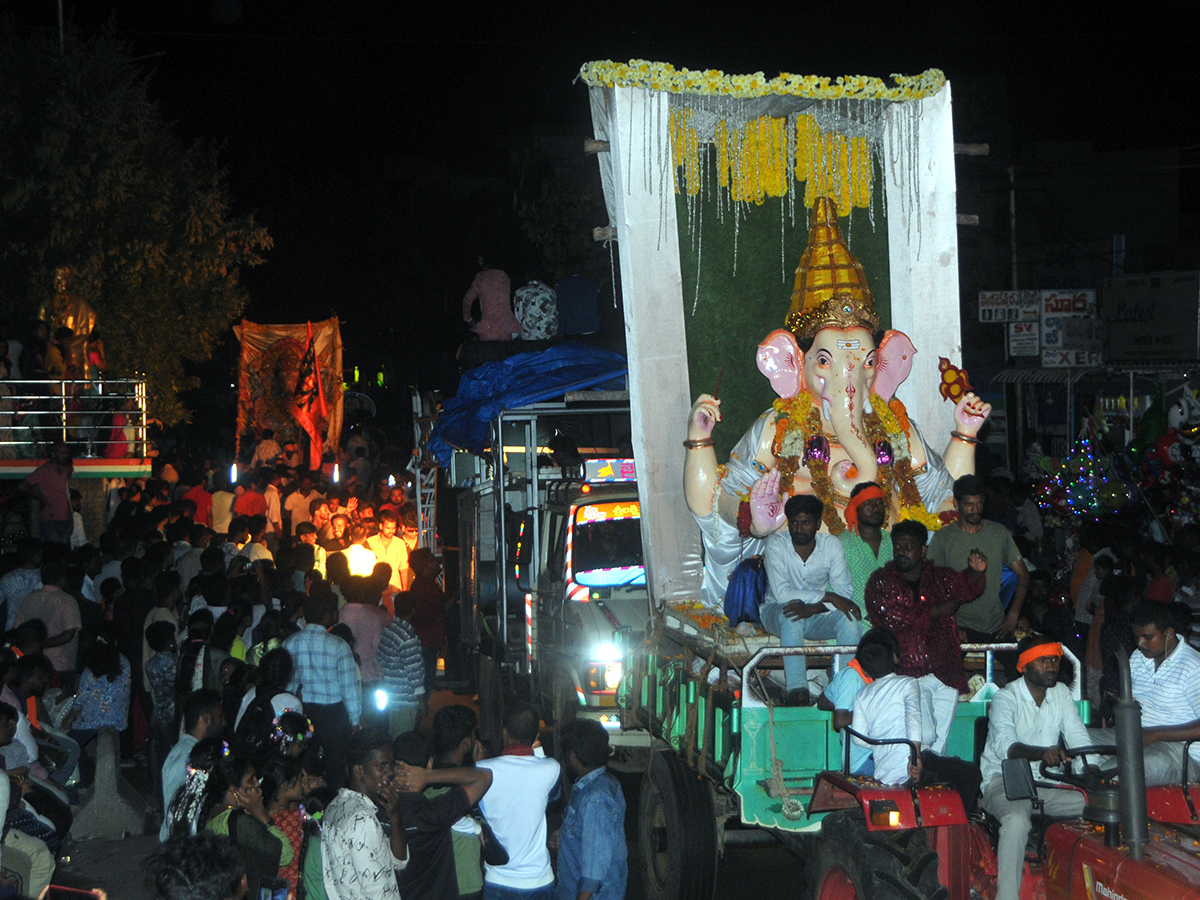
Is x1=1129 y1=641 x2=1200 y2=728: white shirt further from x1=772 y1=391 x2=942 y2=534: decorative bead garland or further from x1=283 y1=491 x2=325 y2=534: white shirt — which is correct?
x1=283 y1=491 x2=325 y2=534: white shirt

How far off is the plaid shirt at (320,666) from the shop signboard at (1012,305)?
14.5 m

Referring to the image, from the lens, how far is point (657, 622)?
8.07 metres

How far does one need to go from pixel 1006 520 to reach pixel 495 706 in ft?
24.4

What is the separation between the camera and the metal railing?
1733 centimetres

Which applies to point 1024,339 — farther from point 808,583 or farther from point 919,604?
point 919,604

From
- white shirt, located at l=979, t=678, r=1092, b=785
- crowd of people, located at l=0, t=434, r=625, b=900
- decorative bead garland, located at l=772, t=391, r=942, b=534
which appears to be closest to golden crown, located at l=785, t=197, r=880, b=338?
decorative bead garland, located at l=772, t=391, r=942, b=534

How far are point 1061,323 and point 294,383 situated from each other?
1283cm

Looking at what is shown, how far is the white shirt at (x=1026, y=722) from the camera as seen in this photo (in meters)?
5.37

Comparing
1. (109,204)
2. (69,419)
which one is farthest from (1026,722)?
(109,204)

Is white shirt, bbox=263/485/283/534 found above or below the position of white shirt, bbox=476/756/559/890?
above

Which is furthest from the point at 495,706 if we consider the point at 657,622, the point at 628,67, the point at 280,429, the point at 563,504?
the point at 280,429

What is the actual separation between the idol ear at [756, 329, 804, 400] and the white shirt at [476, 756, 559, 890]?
3.45 meters

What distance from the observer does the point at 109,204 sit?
24.0m

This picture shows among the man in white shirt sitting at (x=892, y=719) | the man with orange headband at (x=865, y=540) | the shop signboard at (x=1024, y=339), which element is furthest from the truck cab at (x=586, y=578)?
the shop signboard at (x=1024, y=339)
